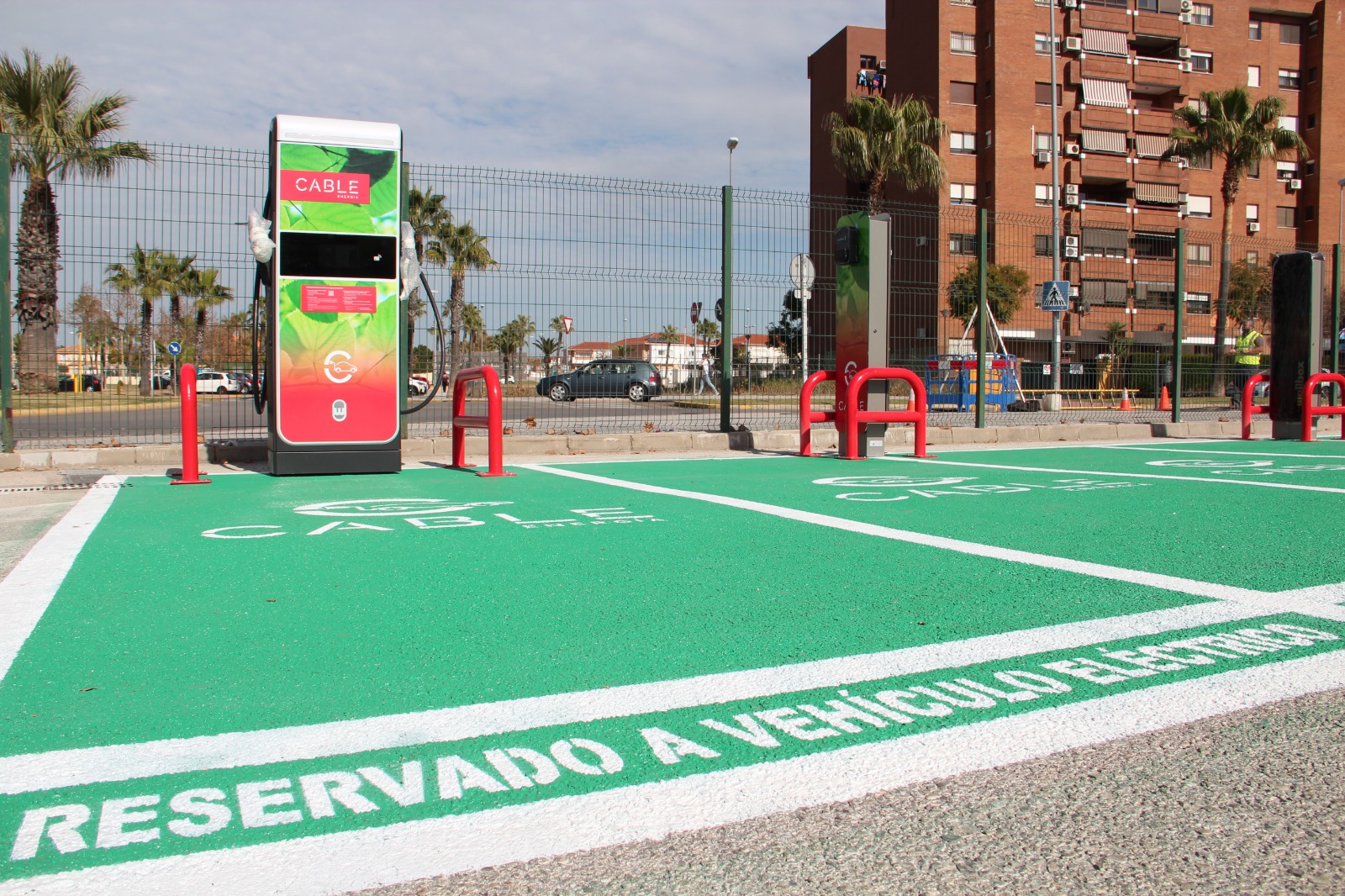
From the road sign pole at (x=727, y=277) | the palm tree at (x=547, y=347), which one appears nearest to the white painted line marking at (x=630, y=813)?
the palm tree at (x=547, y=347)

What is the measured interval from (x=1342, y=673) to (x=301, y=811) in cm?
273

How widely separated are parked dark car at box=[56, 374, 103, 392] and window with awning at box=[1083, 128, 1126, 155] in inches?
2022

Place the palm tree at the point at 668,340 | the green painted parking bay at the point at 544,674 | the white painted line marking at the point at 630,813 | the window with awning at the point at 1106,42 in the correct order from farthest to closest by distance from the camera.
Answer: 1. the window with awning at the point at 1106,42
2. the palm tree at the point at 668,340
3. the green painted parking bay at the point at 544,674
4. the white painted line marking at the point at 630,813

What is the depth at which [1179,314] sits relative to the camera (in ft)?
46.6

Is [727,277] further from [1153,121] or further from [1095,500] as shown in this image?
[1153,121]

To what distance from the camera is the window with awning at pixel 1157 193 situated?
51.6 m

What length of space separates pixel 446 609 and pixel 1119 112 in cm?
5620

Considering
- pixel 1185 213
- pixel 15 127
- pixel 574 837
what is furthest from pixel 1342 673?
pixel 1185 213

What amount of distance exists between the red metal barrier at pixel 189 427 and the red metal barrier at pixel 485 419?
2.13 meters

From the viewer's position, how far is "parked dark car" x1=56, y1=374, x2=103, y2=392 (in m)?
9.31

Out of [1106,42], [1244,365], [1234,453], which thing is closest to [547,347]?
[1234,453]

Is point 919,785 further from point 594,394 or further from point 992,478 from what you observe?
point 594,394

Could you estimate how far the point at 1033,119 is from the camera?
49781 millimetres

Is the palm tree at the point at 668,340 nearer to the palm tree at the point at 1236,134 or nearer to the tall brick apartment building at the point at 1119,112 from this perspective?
the palm tree at the point at 1236,134
